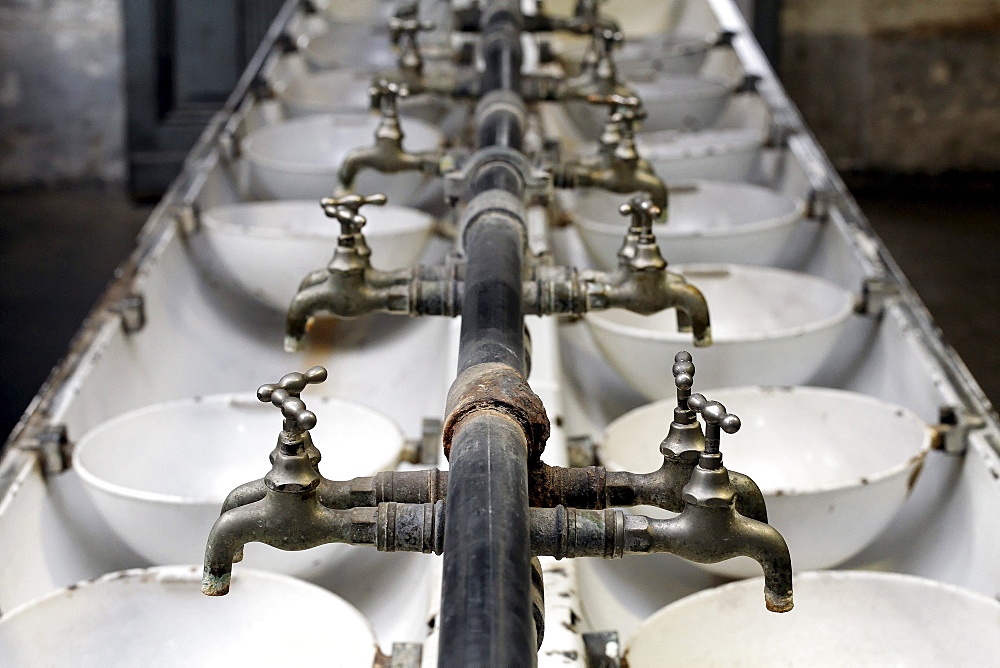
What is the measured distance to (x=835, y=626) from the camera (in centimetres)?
118

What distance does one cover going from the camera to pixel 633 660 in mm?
1052

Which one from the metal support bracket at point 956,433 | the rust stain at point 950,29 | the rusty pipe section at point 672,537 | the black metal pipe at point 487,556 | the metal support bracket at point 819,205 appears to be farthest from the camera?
the rust stain at point 950,29

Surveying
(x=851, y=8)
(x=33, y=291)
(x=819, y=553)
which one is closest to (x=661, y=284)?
(x=819, y=553)

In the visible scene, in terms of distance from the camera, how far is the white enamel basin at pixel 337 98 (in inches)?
107

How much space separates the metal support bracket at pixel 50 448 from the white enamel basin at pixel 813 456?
Result: 2.25ft

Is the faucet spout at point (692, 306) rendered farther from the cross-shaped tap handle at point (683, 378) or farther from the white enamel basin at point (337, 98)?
the white enamel basin at point (337, 98)

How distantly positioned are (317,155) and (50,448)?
4.61 ft

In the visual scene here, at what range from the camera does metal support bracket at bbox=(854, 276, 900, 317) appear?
1.84 m

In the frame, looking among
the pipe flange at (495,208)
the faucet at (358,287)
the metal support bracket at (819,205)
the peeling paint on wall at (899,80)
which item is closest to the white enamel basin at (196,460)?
the faucet at (358,287)

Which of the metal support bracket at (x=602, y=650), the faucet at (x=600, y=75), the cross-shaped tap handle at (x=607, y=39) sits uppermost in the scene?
the cross-shaped tap handle at (x=607, y=39)

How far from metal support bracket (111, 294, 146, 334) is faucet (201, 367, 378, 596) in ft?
3.18

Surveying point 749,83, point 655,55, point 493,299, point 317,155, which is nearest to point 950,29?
point 655,55

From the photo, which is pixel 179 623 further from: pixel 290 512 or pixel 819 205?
pixel 819 205

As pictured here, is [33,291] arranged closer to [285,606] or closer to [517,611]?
[285,606]
